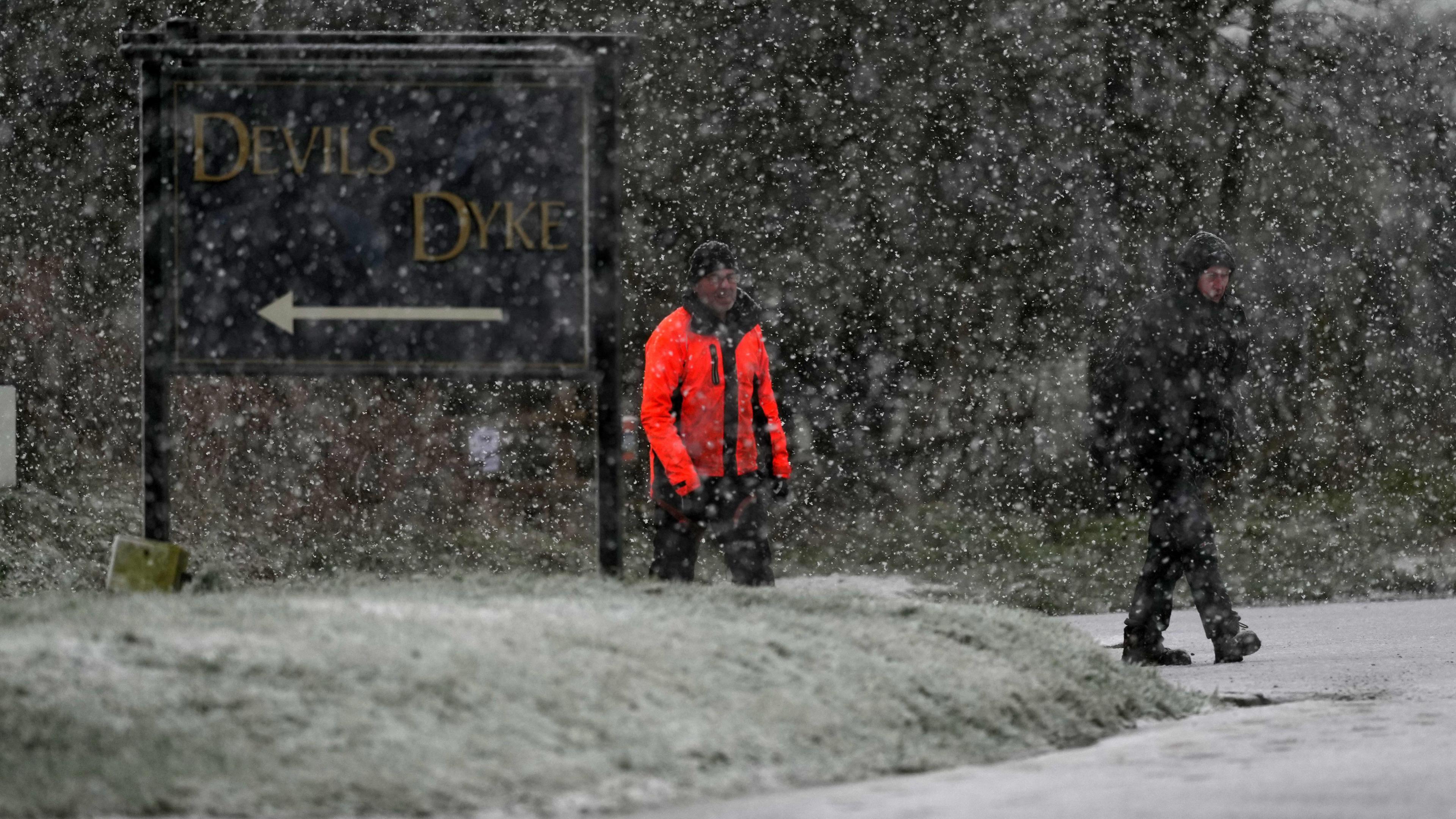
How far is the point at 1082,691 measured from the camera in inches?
288

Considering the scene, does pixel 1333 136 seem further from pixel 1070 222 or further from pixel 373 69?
pixel 373 69

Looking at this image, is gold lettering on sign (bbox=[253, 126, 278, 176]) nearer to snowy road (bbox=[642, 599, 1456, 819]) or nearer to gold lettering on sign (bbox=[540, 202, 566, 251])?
gold lettering on sign (bbox=[540, 202, 566, 251])

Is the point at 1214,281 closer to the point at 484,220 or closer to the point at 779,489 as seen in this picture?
the point at 779,489

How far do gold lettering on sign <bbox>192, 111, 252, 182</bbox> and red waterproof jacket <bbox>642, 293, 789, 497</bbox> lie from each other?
187 cm

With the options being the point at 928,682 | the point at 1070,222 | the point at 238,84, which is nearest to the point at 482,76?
the point at 238,84

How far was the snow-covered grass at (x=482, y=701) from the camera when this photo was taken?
4.97 metres

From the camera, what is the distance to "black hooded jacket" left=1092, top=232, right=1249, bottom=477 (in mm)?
10008

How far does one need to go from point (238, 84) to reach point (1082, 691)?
4.00 m

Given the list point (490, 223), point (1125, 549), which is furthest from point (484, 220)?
point (1125, 549)

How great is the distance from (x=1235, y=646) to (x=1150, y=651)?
1.37ft

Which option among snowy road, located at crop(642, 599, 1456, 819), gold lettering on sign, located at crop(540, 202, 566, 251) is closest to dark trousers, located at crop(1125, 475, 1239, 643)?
snowy road, located at crop(642, 599, 1456, 819)

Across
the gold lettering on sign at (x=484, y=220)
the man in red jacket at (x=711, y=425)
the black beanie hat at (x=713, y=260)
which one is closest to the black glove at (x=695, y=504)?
the man in red jacket at (x=711, y=425)

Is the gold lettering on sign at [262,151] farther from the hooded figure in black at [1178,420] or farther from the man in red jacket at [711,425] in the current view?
the hooded figure in black at [1178,420]

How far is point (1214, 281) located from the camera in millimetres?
10055
